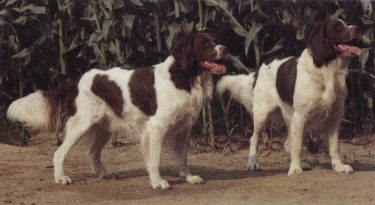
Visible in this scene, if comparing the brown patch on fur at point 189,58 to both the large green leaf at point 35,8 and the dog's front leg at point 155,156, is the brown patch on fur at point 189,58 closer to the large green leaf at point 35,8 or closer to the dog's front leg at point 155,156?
the dog's front leg at point 155,156

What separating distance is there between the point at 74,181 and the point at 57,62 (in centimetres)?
298

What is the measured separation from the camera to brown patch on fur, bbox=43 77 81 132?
7.23m

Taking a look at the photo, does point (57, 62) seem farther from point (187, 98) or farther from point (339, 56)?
point (339, 56)

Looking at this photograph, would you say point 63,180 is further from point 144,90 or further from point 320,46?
point 320,46

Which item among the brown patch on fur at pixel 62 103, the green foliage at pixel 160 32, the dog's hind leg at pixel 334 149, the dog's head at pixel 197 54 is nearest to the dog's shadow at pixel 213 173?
the dog's hind leg at pixel 334 149

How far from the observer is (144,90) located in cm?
688

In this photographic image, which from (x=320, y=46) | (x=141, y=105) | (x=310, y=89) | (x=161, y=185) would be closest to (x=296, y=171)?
(x=310, y=89)

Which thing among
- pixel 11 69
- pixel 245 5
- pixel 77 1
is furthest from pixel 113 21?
pixel 11 69

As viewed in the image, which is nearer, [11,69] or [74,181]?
[74,181]

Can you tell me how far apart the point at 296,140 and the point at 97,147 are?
1864 millimetres

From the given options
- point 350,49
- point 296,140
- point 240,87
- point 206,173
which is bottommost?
Answer: point 206,173

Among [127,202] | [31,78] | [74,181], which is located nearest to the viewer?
[127,202]

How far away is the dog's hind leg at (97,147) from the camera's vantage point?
24.4ft

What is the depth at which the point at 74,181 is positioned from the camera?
7207 millimetres
